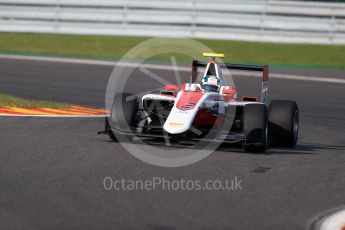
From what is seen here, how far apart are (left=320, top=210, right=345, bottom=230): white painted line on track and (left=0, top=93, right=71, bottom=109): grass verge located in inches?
298

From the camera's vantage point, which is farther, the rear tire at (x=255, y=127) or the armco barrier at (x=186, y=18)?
the armco barrier at (x=186, y=18)

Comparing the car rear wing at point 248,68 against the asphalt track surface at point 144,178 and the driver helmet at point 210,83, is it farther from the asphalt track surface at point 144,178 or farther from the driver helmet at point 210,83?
the asphalt track surface at point 144,178

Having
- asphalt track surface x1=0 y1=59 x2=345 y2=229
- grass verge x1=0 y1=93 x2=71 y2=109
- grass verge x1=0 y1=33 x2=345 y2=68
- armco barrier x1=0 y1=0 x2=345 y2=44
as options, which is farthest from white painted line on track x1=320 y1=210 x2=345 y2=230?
armco barrier x1=0 y1=0 x2=345 y2=44

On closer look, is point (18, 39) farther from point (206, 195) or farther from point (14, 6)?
point (206, 195)

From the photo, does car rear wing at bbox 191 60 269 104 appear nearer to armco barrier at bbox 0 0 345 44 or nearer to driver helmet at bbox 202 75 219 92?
driver helmet at bbox 202 75 219 92

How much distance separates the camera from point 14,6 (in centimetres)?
2536

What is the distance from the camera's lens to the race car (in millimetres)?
10430

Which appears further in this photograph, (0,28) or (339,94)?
(0,28)

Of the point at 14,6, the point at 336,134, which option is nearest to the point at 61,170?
the point at 336,134

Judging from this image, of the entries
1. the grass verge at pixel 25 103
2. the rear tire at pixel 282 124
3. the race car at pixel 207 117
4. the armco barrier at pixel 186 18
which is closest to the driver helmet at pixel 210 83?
the race car at pixel 207 117

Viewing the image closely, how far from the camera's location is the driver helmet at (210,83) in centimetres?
1134

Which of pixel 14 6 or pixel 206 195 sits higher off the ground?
pixel 14 6

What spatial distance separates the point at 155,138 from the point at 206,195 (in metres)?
3.44

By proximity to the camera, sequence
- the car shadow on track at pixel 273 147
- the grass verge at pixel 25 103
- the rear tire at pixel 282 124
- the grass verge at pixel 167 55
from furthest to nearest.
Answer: the grass verge at pixel 167 55
the grass verge at pixel 25 103
the rear tire at pixel 282 124
the car shadow on track at pixel 273 147
